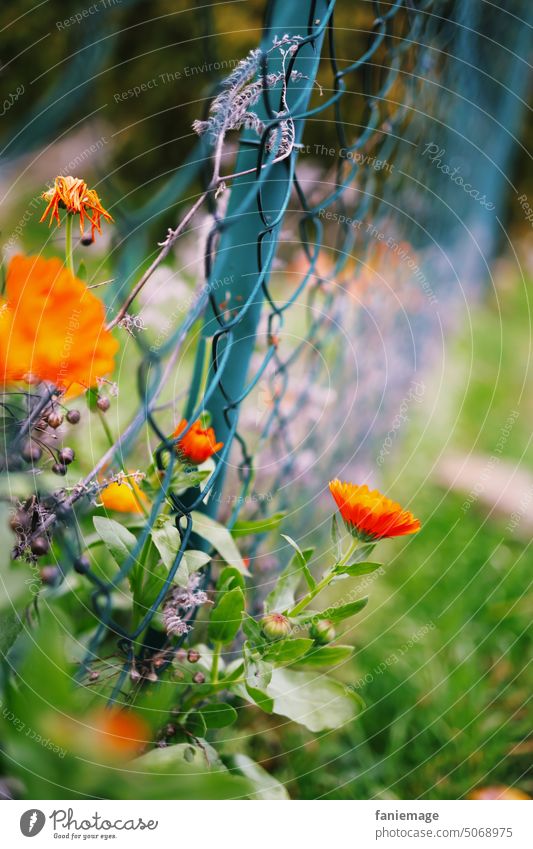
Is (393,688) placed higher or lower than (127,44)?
lower

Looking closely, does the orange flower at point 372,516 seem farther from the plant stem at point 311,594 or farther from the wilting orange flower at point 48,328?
the wilting orange flower at point 48,328

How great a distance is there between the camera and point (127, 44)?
1.35m

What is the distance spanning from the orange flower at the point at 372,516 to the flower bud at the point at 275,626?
67 mm

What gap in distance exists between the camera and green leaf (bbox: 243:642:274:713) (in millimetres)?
415

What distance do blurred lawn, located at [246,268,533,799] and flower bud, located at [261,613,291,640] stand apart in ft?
0.99

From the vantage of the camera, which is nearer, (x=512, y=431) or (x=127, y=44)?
(x=127, y=44)

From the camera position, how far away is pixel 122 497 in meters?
0.43

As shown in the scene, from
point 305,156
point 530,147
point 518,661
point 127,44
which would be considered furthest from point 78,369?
point 530,147

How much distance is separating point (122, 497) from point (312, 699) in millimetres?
193

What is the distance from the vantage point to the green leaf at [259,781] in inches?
19.5

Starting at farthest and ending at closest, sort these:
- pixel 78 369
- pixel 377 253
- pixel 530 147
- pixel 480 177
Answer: pixel 530 147
pixel 480 177
pixel 377 253
pixel 78 369

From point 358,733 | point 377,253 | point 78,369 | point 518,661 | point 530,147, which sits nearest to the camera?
point 78,369

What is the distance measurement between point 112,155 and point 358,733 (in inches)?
43.4

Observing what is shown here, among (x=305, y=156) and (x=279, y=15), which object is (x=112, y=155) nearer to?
(x=305, y=156)
